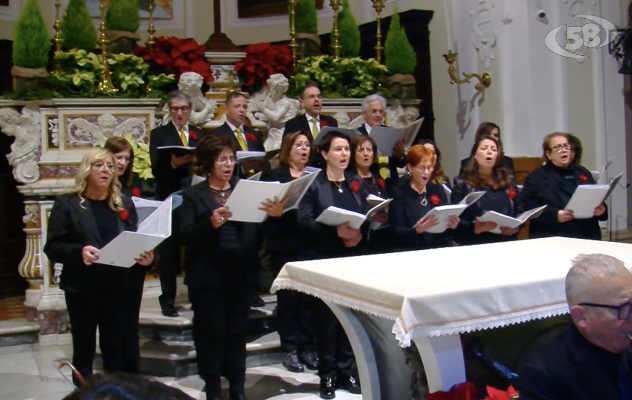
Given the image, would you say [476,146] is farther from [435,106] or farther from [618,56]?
[435,106]

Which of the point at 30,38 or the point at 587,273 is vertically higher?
the point at 30,38

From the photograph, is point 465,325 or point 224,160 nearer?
point 465,325

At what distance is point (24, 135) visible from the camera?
17.5ft

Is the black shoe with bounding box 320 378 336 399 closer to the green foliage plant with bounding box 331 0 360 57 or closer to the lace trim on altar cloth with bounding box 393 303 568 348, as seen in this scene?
the lace trim on altar cloth with bounding box 393 303 568 348

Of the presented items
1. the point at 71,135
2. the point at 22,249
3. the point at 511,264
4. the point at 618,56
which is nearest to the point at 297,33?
the point at 71,135

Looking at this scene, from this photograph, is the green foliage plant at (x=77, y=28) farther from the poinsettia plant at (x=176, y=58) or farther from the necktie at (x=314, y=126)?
the necktie at (x=314, y=126)

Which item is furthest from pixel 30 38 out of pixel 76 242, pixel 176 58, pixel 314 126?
pixel 76 242

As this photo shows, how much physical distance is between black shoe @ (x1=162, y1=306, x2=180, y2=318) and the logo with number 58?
3968 mm

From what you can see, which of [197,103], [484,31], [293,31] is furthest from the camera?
[484,31]

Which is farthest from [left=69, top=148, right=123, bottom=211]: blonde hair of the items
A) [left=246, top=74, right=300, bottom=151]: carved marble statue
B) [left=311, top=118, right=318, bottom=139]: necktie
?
[left=246, top=74, right=300, bottom=151]: carved marble statue

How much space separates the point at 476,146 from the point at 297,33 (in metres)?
2.69

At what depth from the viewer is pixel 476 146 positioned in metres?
4.53

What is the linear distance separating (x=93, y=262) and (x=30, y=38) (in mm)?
2711

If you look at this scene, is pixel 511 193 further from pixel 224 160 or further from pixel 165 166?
pixel 165 166
